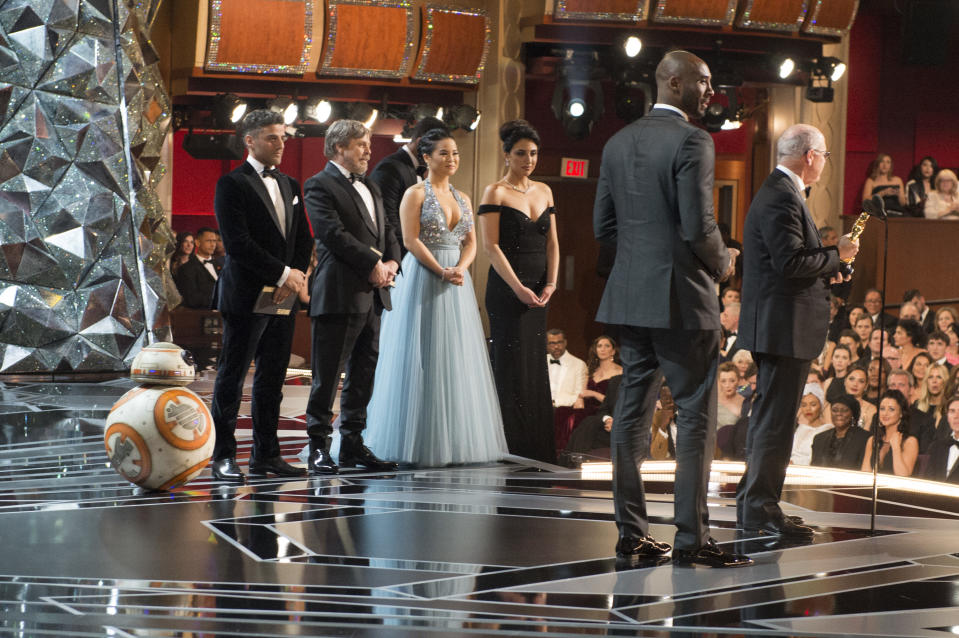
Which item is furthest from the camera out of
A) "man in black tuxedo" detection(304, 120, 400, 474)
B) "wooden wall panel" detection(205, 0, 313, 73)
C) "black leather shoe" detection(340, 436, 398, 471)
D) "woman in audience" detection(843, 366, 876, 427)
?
"wooden wall panel" detection(205, 0, 313, 73)

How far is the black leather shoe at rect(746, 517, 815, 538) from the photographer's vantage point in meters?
4.11

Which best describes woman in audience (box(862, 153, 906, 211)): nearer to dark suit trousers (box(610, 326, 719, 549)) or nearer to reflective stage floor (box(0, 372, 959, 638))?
reflective stage floor (box(0, 372, 959, 638))

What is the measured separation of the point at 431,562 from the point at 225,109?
754cm

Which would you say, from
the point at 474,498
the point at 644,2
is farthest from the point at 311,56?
the point at 474,498

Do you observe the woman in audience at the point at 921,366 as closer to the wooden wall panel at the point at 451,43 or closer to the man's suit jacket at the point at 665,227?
the man's suit jacket at the point at 665,227

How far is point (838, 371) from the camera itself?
25.5 ft

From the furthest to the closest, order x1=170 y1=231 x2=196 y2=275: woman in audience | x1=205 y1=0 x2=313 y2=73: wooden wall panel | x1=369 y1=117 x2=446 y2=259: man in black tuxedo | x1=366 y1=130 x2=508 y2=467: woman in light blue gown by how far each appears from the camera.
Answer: x1=170 y1=231 x2=196 y2=275: woman in audience < x1=205 y1=0 x2=313 y2=73: wooden wall panel < x1=369 y1=117 x2=446 y2=259: man in black tuxedo < x1=366 y1=130 x2=508 y2=467: woman in light blue gown

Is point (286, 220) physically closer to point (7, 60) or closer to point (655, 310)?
point (655, 310)

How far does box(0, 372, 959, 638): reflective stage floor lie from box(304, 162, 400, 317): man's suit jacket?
0.74 m

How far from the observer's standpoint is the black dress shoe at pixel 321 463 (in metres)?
5.28

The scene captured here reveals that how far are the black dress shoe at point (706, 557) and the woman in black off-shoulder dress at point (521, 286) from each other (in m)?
2.14

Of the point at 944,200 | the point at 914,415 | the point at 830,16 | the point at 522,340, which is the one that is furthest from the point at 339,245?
the point at 944,200

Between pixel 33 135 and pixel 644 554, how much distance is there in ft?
18.6

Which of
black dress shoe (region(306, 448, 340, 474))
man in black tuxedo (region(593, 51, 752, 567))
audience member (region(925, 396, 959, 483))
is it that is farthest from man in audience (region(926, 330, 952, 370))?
man in black tuxedo (region(593, 51, 752, 567))
